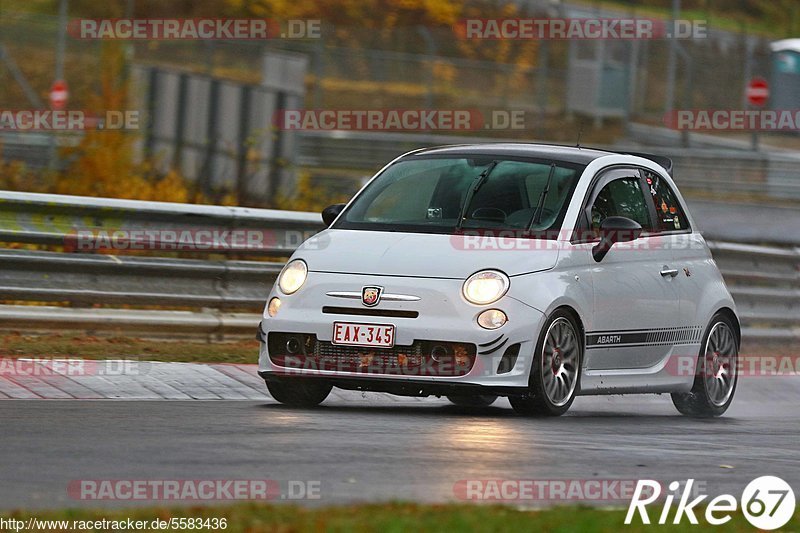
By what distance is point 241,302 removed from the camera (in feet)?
45.9

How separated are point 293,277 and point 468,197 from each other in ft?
4.16

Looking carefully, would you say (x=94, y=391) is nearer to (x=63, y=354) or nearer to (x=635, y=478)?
(x=63, y=354)

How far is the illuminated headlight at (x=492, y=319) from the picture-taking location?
994 centimetres

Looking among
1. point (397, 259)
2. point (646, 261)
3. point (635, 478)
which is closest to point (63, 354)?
point (397, 259)

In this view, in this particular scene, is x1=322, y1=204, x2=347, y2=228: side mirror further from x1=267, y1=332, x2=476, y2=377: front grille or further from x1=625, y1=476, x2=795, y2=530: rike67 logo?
x1=625, y1=476, x2=795, y2=530: rike67 logo

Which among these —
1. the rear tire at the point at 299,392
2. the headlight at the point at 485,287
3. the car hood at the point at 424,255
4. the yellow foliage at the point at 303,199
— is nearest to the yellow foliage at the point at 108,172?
the yellow foliage at the point at 303,199

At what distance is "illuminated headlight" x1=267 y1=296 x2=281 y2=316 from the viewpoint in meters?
10.4

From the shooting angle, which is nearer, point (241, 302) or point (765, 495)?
point (765, 495)

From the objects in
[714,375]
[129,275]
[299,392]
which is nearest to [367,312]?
[299,392]

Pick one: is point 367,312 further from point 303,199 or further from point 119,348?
point 303,199

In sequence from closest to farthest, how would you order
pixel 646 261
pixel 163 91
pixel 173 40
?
1. pixel 646 261
2. pixel 163 91
3. pixel 173 40

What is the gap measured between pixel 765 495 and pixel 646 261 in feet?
13.3

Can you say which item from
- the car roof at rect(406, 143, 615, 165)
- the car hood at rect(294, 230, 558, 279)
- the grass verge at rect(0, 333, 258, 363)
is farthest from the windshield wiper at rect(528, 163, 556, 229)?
the grass verge at rect(0, 333, 258, 363)

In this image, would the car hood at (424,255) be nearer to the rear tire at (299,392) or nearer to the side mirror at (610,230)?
the side mirror at (610,230)
